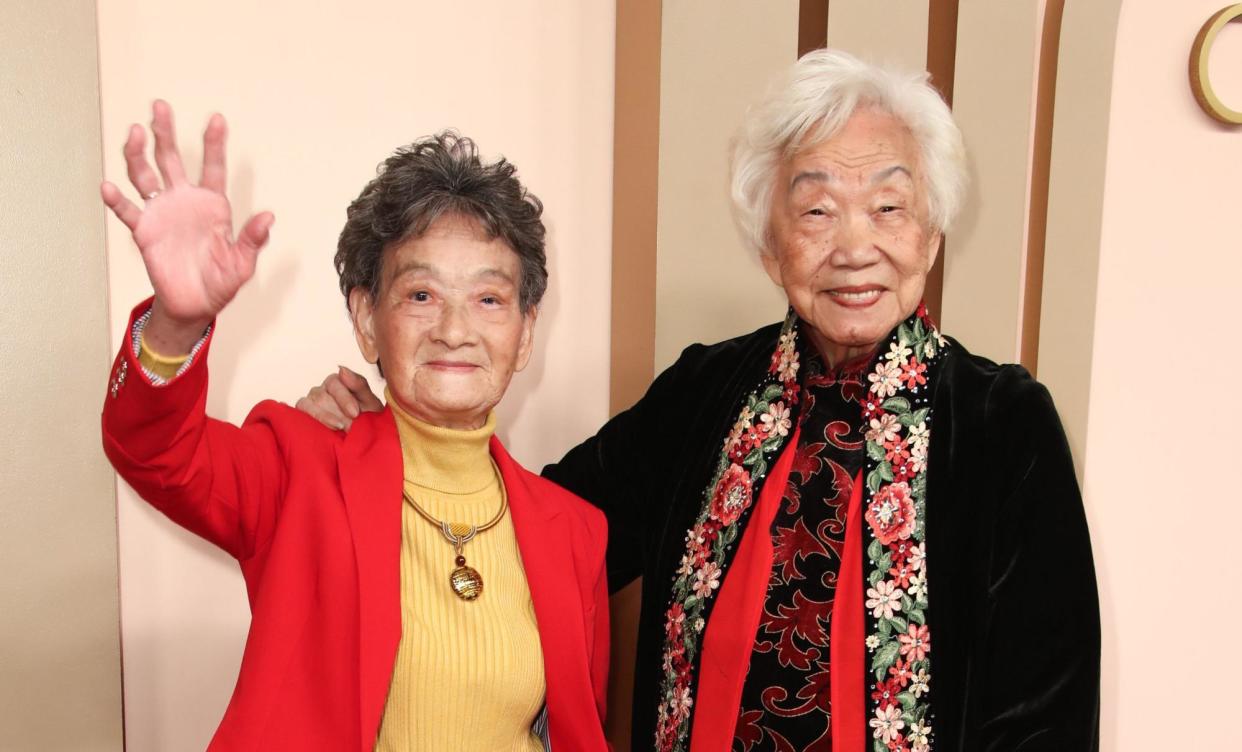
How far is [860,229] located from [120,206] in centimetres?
100

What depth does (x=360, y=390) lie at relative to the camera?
62.4 inches

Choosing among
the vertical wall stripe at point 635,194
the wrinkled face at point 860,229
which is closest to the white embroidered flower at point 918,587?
the wrinkled face at point 860,229

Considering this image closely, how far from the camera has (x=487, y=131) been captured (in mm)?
2186

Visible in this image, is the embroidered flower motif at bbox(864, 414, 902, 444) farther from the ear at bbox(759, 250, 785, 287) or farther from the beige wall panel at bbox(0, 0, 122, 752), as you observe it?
the beige wall panel at bbox(0, 0, 122, 752)

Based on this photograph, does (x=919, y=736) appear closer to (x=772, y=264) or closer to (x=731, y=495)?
(x=731, y=495)

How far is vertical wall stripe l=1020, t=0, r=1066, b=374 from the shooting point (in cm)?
198

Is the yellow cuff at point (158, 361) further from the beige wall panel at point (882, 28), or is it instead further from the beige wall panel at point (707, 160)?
the beige wall panel at point (882, 28)

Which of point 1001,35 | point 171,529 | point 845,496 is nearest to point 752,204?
point 845,496

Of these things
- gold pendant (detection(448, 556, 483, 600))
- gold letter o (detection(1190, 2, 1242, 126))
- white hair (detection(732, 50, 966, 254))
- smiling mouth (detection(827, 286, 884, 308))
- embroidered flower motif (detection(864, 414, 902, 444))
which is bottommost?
gold pendant (detection(448, 556, 483, 600))

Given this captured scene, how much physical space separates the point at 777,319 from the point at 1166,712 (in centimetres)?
118

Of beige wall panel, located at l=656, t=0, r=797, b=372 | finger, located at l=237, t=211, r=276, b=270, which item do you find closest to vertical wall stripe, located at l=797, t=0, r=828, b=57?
beige wall panel, located at l=656, t=0, r=797, b=372

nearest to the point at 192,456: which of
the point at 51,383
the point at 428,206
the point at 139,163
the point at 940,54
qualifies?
the point at 139,163

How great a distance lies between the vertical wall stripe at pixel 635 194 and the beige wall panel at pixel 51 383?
107 cm

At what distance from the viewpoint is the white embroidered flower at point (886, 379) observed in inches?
59.7
